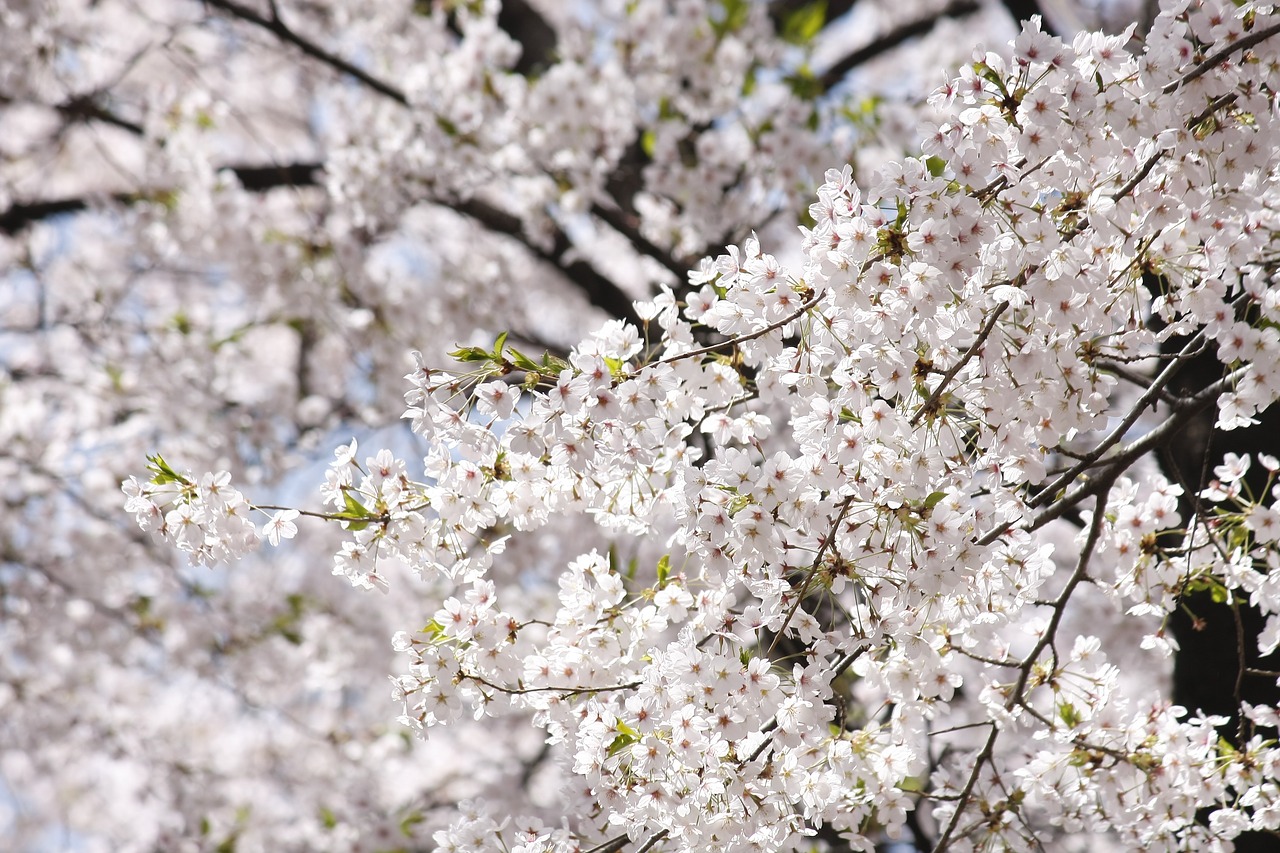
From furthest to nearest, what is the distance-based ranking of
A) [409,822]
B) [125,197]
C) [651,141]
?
[125,197] → [409,822] → [651,141]

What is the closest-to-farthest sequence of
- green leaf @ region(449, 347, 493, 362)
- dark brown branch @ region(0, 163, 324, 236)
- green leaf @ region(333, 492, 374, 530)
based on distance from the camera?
green leaf @ region(449, 347, 493, 362), green leaf @ region(333, 492, 374, 530), dark brown branch @ region(0, 163, 324, 236)

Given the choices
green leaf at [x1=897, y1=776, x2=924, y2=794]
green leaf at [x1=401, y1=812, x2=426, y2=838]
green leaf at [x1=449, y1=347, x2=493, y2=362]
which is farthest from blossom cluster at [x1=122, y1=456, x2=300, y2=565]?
green leaf at [x1=401, y1=812, x2=426, y2=838]

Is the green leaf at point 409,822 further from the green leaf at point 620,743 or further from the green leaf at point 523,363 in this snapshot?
the green leaf at point 523,363

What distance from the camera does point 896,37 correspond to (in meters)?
6.29

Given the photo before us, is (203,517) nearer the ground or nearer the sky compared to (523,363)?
nearer the ground

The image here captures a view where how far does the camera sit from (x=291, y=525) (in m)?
2.21

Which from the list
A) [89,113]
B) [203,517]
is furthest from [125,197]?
[203,517]

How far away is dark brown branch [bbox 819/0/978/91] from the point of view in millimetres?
6043

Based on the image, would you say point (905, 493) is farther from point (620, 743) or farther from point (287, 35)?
point (287, 35)

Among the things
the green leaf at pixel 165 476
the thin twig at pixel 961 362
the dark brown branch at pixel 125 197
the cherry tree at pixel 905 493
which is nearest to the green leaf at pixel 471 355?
the cherry tree at pixel 905 493

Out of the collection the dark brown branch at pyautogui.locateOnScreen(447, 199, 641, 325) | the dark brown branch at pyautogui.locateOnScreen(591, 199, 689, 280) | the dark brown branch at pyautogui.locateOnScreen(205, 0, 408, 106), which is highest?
the dark brown branch at pyautogui.locateOnScreen(205, 0, 408, 106)

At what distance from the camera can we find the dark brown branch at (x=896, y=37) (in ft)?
19.8

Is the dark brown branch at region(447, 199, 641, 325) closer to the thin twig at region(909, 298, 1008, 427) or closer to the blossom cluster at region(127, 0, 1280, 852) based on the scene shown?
the blossom cluster at region(127, 0, 1280, 852)

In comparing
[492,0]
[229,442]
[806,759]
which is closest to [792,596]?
[806,759]
